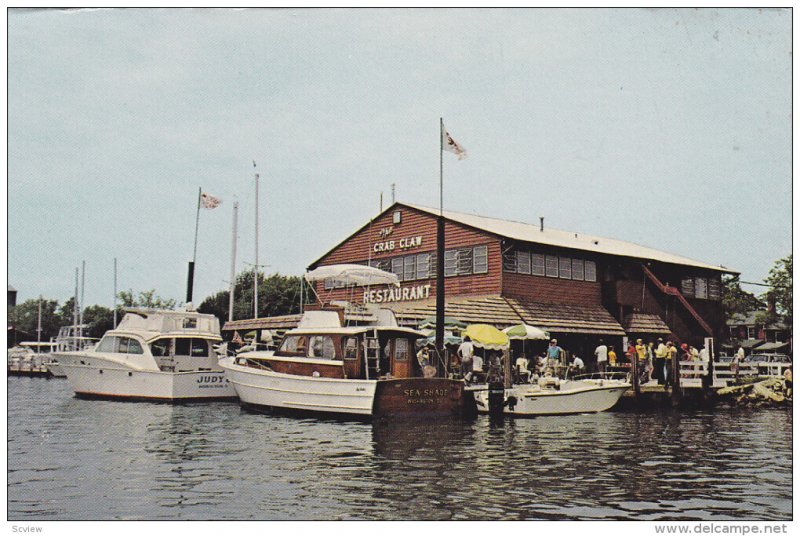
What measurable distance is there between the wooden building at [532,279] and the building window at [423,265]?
0.05 m

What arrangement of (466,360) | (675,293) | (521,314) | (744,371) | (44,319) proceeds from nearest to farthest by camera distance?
(466,360), (744,371), (521,314), (675,293), (44,319)

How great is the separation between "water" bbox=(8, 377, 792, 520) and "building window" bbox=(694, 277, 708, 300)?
2248 centimetres

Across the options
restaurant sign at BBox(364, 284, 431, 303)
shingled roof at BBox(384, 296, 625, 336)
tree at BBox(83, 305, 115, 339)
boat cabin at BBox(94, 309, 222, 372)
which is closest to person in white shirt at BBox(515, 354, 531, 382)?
shingled roof at BBox(384, 296, 625, 336)

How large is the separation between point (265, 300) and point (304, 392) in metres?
52.7

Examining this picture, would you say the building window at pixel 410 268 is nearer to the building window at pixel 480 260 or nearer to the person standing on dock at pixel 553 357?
the building window at pixel 480 260

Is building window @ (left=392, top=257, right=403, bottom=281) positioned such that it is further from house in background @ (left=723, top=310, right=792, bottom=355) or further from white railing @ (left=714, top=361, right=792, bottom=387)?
house in background @ (left=723, top=310, right=792, bottom=355)

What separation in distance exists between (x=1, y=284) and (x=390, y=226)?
31.1 meters

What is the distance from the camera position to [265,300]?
7656 cm

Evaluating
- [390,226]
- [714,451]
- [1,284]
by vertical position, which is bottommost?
[714,451]

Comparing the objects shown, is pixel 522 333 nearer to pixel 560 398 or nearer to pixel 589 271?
pixel 560 398

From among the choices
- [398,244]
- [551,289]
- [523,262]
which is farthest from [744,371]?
[398,244]

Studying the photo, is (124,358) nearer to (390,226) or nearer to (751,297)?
(390,226)

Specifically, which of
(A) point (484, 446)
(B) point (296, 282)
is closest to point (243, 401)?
(A) point (484, 446)
